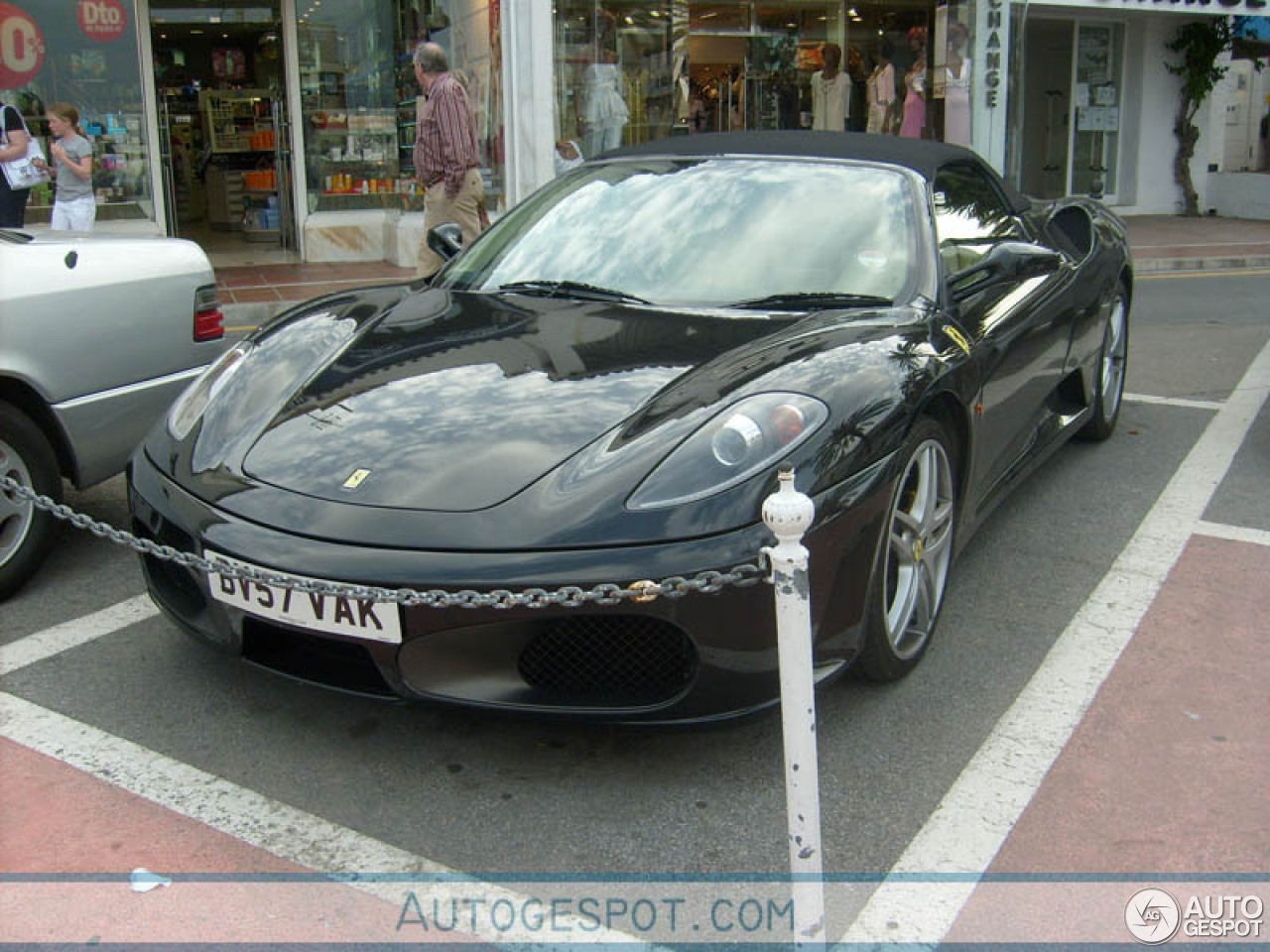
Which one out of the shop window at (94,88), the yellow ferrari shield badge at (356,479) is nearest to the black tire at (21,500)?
the yellow ferrari shield badge at (356,479)

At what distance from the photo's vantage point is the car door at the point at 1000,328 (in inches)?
143

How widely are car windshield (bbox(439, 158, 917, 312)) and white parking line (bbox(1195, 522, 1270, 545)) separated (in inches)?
65.3

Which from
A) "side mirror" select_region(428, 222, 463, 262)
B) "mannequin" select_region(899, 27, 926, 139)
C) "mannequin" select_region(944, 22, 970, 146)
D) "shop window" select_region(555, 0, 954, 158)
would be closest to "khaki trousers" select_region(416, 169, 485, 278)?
"side mirror" select_region(428, 222, 463, 262)

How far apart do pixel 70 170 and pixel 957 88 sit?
10.6m

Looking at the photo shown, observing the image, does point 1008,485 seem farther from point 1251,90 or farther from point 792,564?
point 1251,90

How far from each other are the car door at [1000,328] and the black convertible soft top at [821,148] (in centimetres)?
7

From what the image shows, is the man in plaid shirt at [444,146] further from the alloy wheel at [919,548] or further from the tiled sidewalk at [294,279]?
the alloy wheel at [919,548]

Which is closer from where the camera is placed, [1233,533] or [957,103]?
[1233,533]

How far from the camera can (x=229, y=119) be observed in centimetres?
1468

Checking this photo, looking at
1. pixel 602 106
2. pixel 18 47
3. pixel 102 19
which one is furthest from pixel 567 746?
pixel 602 106

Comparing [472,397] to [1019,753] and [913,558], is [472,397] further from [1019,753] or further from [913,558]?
[1019,753]

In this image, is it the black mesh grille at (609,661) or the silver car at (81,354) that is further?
the silver car at (81,354)

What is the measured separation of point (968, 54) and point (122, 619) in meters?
14.7

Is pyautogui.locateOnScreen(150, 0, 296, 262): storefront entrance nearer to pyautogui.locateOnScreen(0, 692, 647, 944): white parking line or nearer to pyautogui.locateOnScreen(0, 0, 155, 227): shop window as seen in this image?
pyautogui.locateOnScreen(0, 0, 155, 227): shop window
